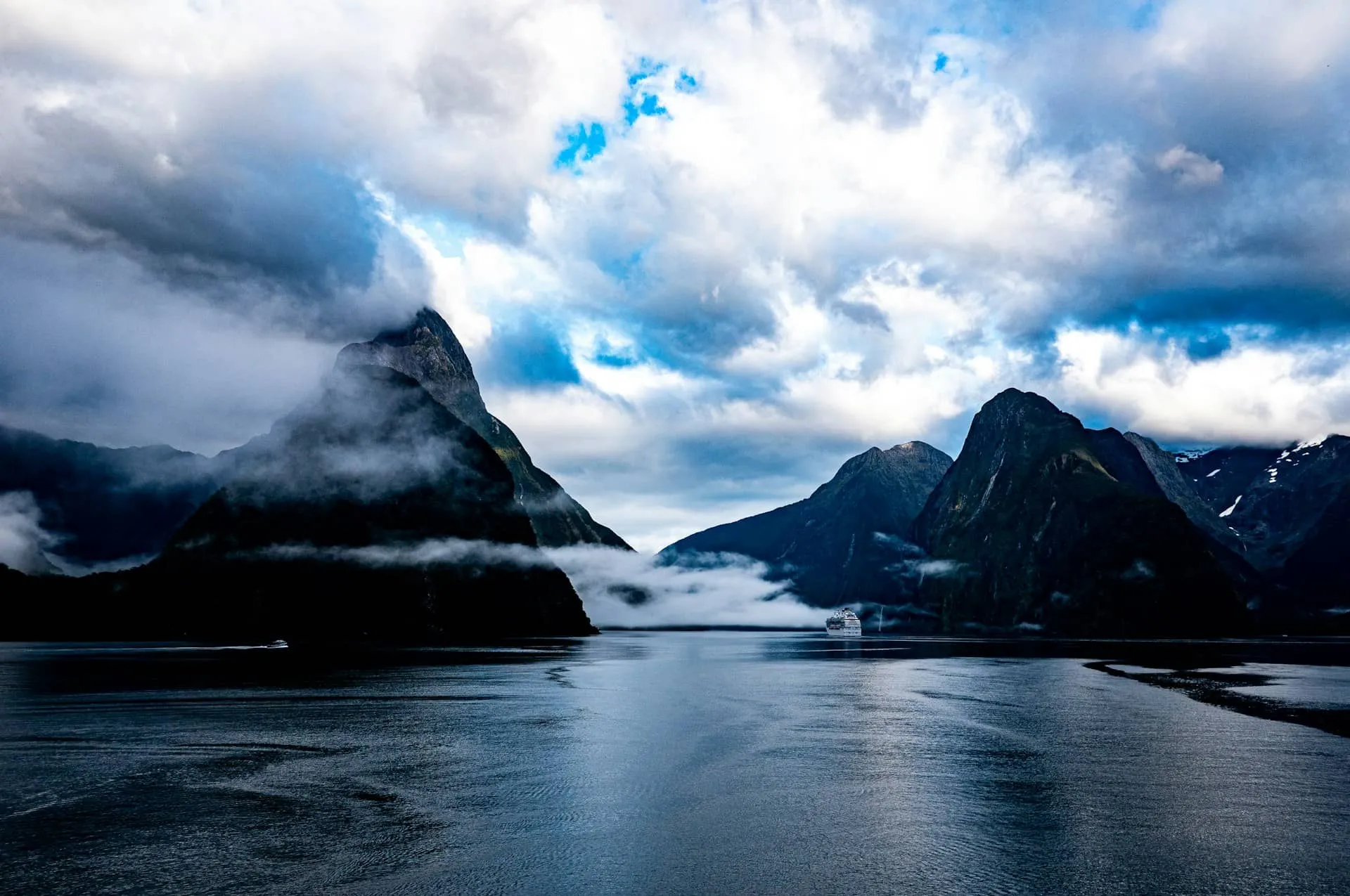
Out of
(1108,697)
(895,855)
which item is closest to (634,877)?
(895,855)

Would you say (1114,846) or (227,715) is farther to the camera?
(227,715)

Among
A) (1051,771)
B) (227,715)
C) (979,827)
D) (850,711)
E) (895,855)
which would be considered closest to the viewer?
(895,855)

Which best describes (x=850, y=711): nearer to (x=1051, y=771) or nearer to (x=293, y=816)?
(x=1051, y=771)

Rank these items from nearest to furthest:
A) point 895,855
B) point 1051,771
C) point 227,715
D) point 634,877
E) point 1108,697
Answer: point 634,877
point 895,855
point 1051,771
point 227,715
point 1108,697

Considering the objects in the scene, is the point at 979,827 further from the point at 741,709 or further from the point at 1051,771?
the point at 741,709

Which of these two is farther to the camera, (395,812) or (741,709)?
(741,709)

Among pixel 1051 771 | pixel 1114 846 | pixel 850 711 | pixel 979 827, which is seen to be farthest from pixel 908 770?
pixel 850 711
